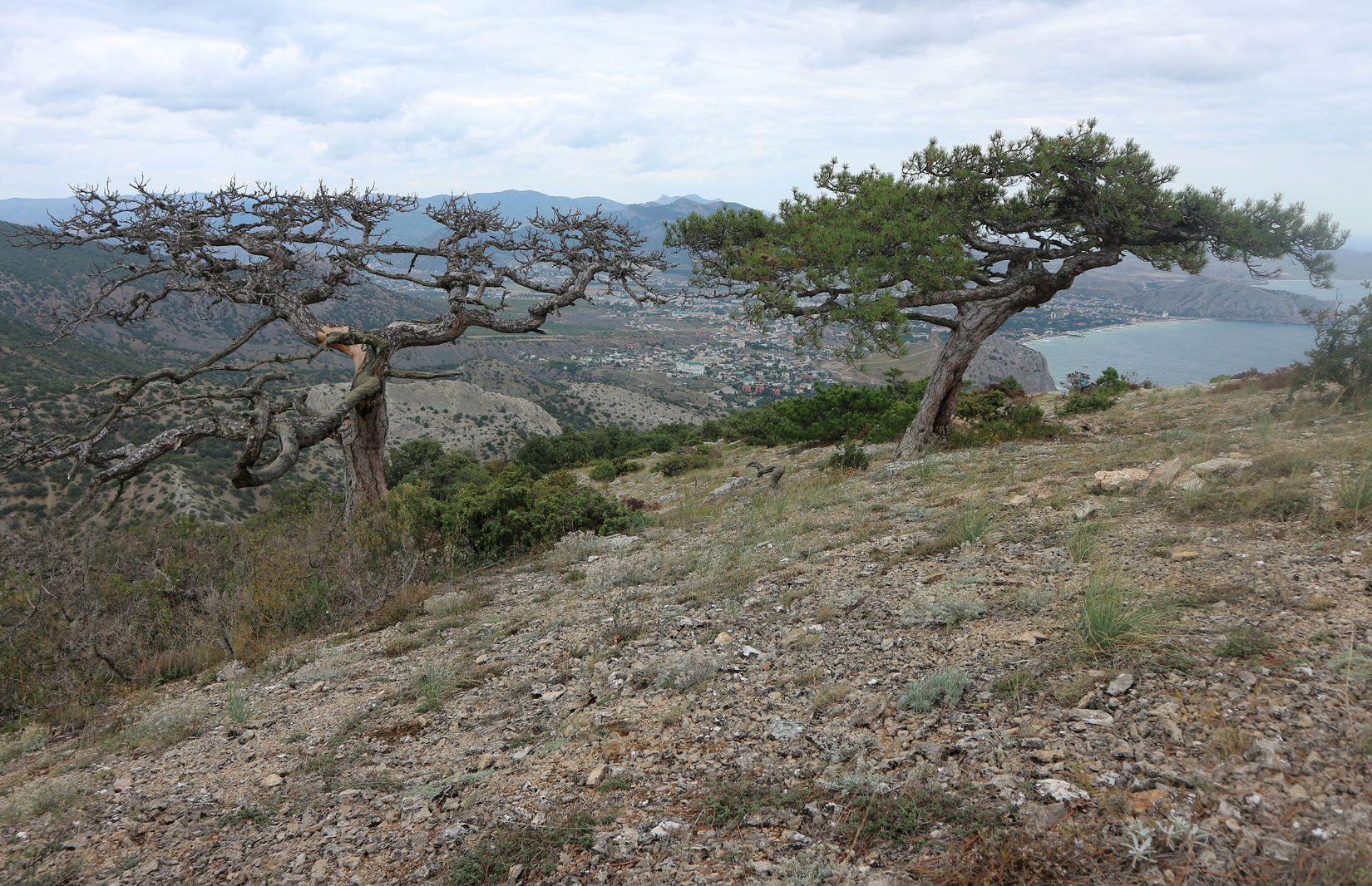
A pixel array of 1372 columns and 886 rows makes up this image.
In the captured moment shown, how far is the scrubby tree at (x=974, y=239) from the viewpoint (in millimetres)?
10070

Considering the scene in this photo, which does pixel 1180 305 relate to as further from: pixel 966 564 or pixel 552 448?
pixel 966 564


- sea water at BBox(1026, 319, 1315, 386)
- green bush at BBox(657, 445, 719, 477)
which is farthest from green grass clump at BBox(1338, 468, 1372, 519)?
sea water at BBox(1026, 319, 1315, 386)

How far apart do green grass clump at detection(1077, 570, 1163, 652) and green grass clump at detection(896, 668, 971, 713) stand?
0.75 meters

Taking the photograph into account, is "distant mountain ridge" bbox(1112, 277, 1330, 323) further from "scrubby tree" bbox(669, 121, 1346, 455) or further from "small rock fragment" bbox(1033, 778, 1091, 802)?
"small rock fragment" bbox(1033, 778, 1091, 802)

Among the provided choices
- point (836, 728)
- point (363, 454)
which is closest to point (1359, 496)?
Answer: point (836, 728)

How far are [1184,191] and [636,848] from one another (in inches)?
488

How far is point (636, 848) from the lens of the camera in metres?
2.86

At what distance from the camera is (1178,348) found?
38.8 metres

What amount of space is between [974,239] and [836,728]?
10.0 metres

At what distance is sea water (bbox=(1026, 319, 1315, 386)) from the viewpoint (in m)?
28.5

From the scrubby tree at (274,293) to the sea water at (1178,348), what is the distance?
1927cm

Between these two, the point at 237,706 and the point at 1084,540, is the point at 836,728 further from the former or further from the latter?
the point at 237,706

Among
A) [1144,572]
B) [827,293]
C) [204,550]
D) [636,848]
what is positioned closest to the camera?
[636,848]

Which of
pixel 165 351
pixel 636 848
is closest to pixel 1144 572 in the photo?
pixel 636 848
